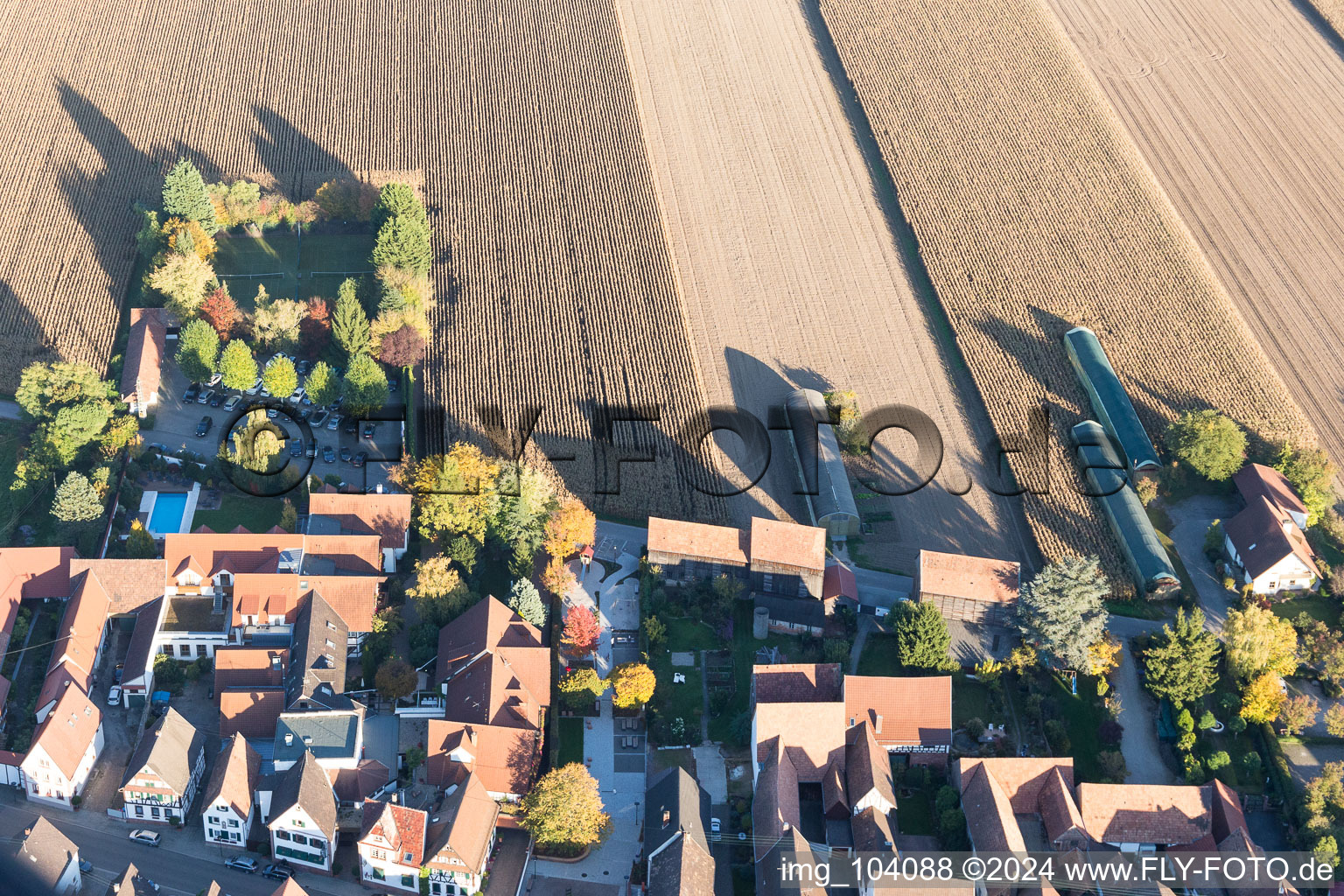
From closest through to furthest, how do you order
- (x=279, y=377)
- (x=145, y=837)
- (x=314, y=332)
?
(x=145, y=837)
(x=279, y=377)
(x=314, y=332)

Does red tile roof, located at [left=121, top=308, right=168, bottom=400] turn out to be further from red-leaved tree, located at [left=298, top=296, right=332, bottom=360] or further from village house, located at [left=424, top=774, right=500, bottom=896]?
village house, located at [left=424, top=774, right=500, bottom=896]

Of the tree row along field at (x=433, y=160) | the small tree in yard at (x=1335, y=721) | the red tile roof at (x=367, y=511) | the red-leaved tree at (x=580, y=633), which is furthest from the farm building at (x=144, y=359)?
the small tree in yard at (x=1335, y=721)

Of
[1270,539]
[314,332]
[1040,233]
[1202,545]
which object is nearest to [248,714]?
[314,332]

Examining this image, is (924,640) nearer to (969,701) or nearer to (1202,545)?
(969,701)

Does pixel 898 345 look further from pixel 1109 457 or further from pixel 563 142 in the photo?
pixel 563 142

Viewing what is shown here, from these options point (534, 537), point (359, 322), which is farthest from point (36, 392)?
point (534, 537)

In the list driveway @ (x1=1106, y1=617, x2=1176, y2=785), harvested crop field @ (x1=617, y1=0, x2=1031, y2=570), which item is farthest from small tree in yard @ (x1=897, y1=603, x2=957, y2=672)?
driveway @ (x1=1106, y1=617, x2=1176, y2=785)

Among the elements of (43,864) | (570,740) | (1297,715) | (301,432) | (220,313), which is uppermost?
(220,313)
